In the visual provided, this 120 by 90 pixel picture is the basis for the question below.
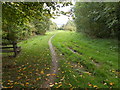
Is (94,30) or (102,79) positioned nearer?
(102,79)

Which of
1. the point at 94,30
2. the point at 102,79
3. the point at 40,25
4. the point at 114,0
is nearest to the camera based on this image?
the point at 102,79

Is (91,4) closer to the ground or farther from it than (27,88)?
farther from it

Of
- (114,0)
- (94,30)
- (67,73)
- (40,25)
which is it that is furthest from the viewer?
(40,25)

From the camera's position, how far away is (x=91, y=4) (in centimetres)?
1761

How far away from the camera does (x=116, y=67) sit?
6.80m

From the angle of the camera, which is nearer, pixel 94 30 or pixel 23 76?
pixel 23 76

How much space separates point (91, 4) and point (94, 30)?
6059 millimetres

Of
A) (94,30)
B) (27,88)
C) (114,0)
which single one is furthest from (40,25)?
(27,88)

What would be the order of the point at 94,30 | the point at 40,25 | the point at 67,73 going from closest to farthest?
the point at 67,73
the point at 94,30
the point at 40,25

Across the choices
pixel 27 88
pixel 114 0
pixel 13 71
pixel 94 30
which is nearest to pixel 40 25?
pixel 94 30

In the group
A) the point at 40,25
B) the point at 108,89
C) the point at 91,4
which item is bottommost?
the point at 108,89

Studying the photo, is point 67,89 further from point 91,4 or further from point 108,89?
point 91,4

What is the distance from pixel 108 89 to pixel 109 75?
59.5 inches

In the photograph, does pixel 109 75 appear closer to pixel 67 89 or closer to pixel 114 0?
pixel 67 89
